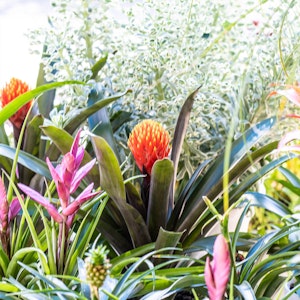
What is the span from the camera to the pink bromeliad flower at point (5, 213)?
64 centimetres

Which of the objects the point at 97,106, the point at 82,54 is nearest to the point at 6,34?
the point at 82,54

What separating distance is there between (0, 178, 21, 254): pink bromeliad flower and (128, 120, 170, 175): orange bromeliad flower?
0.17 metres

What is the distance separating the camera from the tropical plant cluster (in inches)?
28.4

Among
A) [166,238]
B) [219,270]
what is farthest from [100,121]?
[219,270]

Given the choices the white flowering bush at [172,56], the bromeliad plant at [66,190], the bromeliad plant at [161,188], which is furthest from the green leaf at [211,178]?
the bromeliad plant at [66,190]

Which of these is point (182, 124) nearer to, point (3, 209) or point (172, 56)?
point (172, 56)

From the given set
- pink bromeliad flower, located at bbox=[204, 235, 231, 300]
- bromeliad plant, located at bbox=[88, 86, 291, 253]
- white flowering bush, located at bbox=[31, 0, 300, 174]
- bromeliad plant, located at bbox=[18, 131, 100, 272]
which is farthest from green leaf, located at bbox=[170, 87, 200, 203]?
pink bromeliad flower, located at bbox=[204, 235, 231, 300]

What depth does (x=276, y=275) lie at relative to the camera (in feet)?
2.31

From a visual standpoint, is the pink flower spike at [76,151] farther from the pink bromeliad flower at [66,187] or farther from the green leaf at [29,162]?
the green leaf at [29,162]

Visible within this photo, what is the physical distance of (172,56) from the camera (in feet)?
2.97

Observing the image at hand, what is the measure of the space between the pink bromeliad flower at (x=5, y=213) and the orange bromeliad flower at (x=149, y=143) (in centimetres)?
17

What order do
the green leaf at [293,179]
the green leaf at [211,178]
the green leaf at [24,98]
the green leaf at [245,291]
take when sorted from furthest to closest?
1. the green leaf at [293,179]
2. the green leaf at [211,178]
3. the green leaf at [24,98]
4. the green leaf at [245,291]

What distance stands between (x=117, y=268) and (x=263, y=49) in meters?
0.48

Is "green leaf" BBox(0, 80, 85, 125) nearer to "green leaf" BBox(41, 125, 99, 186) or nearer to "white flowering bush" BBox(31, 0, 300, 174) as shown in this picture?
"green leaf" BBox(41, 125, 99, 186)
